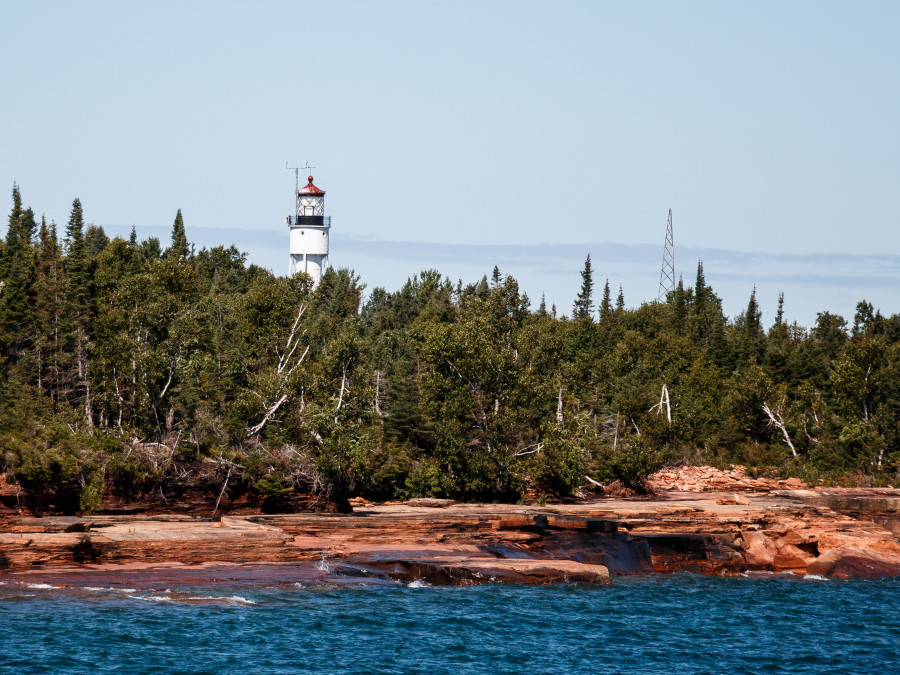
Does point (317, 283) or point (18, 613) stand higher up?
point (317, 283)

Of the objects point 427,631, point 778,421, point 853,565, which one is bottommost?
point 853,565

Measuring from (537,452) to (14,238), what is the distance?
50.1 m

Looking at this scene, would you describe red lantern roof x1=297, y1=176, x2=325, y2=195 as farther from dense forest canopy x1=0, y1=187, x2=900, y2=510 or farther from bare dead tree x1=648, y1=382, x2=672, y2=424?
bare dead tree x1=648, y1=382, x2=672, y2=424

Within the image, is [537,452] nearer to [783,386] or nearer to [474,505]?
[474,505]

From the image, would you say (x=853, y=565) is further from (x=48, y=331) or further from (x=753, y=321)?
(x=753, y=321)

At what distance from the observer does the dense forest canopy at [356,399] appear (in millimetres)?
48906

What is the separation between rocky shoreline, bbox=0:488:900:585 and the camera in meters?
35.4

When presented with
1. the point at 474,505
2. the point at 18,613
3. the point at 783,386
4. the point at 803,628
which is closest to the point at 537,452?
the point at 474,505

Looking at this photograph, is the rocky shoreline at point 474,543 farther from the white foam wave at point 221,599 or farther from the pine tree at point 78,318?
the pine tree at point 78,318

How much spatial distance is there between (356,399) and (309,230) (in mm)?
51973

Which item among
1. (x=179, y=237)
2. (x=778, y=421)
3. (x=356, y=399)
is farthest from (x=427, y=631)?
(x=179, y=237)

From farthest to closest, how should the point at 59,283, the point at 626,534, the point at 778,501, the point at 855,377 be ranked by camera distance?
the point at 855,377
the point at 59,283
the point at 778,501
the point at 626,534

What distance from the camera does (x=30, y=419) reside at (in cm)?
4700

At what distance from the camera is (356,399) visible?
169 ft
